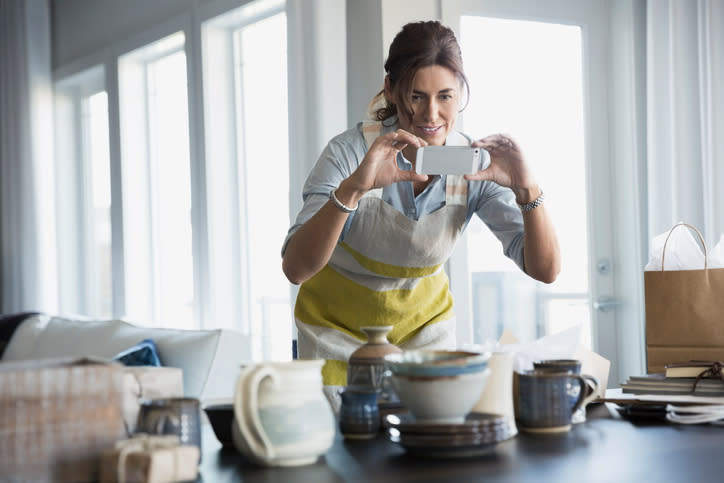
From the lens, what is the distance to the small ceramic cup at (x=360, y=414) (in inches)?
42.4

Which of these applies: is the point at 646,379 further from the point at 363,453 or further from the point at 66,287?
the point at 66,287

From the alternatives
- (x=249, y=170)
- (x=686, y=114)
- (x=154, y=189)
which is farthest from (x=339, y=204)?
(x=154, y=189)

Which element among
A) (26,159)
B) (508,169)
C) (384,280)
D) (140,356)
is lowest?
(140,356)

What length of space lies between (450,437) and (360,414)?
17 centimetres

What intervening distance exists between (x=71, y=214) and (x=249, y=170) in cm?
210

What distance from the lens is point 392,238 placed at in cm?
175

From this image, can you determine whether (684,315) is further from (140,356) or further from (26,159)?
(26,159)

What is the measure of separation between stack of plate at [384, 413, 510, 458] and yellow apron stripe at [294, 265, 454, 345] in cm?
78

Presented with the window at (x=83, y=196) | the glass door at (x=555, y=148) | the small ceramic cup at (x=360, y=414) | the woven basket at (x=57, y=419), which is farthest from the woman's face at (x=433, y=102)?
the window at (x=83, y=196)

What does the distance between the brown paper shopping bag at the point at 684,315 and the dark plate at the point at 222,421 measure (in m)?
0.83

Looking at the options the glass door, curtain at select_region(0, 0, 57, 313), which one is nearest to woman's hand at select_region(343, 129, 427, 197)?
the glass door

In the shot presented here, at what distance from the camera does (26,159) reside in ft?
17.6

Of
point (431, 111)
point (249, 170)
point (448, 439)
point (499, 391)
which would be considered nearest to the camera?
point (448, 439)

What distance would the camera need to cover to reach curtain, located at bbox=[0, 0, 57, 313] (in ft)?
17.5
